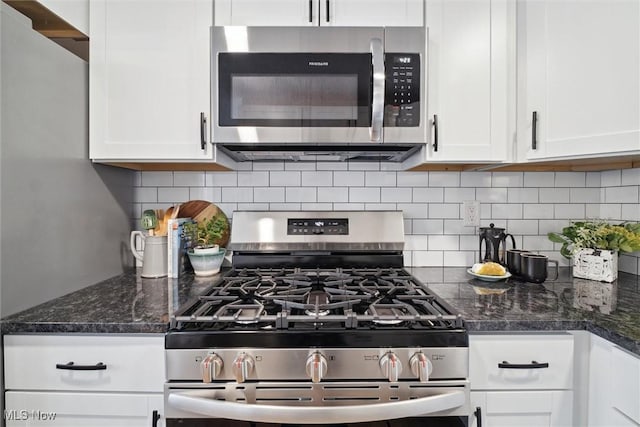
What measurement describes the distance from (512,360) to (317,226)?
3.18ft

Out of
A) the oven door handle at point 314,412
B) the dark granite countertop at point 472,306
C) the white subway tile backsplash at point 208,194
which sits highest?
the white subway tile backsplash at point 208,194

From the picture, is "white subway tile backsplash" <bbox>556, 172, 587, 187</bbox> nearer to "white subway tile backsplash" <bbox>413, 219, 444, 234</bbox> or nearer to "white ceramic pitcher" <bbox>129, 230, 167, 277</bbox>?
"white subway tile backsplash" <bbox>413, 219, 444, 234</bbox>

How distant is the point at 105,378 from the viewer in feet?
3.29

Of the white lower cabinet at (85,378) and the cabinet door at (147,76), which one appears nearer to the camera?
the white lower cabinet at (85,378)

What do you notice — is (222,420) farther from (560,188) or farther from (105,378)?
(560,188)

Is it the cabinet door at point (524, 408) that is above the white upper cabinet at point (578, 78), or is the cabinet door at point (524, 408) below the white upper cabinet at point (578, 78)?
below

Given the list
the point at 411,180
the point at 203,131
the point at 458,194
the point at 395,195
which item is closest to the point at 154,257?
the point at 203,131

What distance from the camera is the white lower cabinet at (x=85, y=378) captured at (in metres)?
1.00

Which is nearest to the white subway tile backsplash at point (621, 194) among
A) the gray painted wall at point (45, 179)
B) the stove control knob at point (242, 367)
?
the stove control knob at point (242, 367)

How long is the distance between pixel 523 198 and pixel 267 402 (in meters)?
1.60

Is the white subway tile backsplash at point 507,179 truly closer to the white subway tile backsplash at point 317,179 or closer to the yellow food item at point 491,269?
the yellow food item at point 491,269

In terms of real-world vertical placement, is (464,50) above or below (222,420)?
above

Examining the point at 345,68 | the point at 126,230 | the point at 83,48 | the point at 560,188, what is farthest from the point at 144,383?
the point at 560,188

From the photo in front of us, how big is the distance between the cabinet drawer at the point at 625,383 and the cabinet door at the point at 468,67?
35.0 inches
